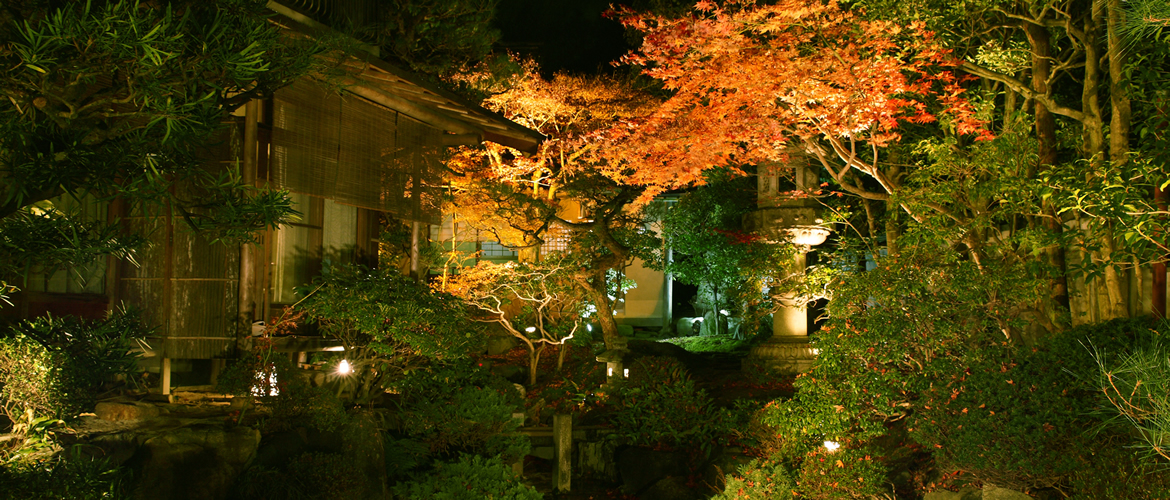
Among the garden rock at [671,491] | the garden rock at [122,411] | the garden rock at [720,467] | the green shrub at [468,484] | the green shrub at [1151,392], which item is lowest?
the garden rock at [671,491]

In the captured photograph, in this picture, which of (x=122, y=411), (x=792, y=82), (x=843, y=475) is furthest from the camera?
(x=792, y=82)

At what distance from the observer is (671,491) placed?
33.4 feet

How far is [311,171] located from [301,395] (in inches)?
105

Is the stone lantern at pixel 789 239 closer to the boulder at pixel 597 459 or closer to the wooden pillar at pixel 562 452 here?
the boulder at pixel 597 459

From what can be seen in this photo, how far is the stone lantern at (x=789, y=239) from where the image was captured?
42.7 feet

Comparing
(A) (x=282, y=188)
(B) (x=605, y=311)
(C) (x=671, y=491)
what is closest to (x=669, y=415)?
(C) (x=671, y=491)

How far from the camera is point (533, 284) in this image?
42.5ft

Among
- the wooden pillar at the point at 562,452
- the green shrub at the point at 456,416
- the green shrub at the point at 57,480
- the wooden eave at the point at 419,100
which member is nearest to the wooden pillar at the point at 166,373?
the green shrub at the point at 456,416

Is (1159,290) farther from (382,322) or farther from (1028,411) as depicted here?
(382,322)

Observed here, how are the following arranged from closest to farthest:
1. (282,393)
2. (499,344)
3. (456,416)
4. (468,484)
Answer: (282,393) < (468,484) < (456,416) < (499,344)

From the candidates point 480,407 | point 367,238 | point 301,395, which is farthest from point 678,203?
point 301,395

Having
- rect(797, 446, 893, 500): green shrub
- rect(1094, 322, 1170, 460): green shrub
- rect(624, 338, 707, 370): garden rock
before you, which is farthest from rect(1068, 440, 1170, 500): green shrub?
rect(624, 338, 707, 370): garden rock

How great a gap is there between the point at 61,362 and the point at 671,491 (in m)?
7.72

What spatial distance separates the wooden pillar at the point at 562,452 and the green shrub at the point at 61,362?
6.43 metres
